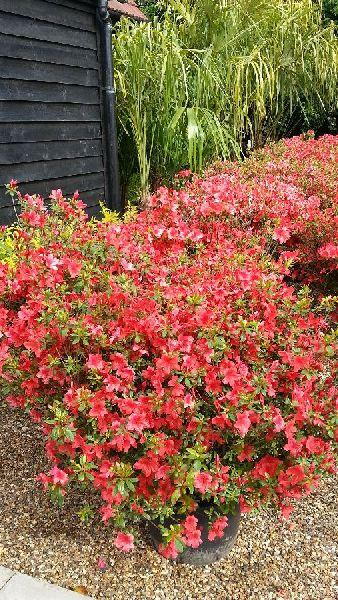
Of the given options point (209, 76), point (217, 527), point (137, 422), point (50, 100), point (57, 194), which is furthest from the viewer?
point (209, 76)

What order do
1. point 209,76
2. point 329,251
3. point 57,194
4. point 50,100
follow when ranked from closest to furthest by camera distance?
point 57,194 < point 329,251 < point 50,100 < point 209,76

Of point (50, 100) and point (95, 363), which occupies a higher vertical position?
point (50, 100)

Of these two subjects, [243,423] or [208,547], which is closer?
[243,423]

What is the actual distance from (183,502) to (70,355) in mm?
539

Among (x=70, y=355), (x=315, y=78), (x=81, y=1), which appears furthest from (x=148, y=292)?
(x=315, y=78)

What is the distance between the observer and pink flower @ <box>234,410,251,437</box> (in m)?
1.42

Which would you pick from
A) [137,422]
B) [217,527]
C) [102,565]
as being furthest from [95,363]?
[102,565]

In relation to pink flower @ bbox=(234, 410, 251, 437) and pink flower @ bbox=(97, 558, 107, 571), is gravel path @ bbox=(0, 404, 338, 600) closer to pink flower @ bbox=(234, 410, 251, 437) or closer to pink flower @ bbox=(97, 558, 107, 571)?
pink flower @ bbox=(97, 558, 107, 571)

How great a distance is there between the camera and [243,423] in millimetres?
1430

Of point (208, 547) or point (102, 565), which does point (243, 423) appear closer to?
point (208, 547)

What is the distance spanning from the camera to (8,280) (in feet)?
6.34

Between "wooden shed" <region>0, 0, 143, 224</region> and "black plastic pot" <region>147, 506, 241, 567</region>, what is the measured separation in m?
2.64

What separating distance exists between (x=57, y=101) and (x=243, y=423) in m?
3.62

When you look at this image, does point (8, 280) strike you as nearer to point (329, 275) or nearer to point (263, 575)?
point (263, 575)
